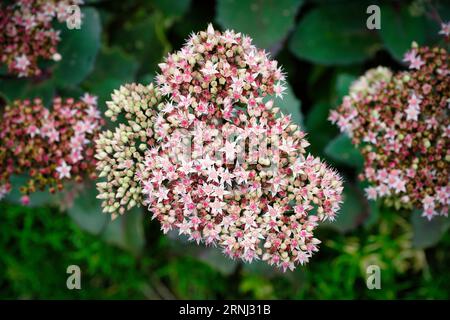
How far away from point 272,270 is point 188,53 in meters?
1.23

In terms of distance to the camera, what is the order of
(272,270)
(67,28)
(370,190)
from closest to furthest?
(370,190) < (67,28) < (272,270)

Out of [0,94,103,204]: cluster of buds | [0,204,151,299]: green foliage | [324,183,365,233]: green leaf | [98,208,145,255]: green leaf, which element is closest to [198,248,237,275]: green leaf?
[98,208,145,255]: green leaf

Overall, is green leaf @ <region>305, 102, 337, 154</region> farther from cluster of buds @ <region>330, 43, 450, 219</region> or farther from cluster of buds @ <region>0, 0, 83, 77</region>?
cluster of buds @ <region>0, 0, 83, 77</region>

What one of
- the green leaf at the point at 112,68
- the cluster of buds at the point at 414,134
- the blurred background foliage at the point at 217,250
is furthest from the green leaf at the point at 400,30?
the green leaf at the point at 112,68

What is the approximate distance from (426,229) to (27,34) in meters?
1.74

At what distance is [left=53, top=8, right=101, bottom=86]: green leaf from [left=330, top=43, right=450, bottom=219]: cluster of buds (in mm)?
1075

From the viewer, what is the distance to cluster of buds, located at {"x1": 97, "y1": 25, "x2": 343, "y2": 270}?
154 centimetres

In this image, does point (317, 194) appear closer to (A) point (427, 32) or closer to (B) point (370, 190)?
(B) point (370, 190)

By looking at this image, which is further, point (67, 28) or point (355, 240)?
point (355, 240)

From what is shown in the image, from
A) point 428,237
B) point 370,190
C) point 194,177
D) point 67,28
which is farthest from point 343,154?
point 67,28

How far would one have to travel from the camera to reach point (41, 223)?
10.3 ft

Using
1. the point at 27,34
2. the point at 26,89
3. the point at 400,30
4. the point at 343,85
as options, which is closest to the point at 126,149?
the point at 27,34

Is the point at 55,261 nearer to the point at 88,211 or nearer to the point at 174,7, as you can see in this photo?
the point at 88,211

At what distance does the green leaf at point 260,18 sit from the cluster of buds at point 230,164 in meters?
0.80
